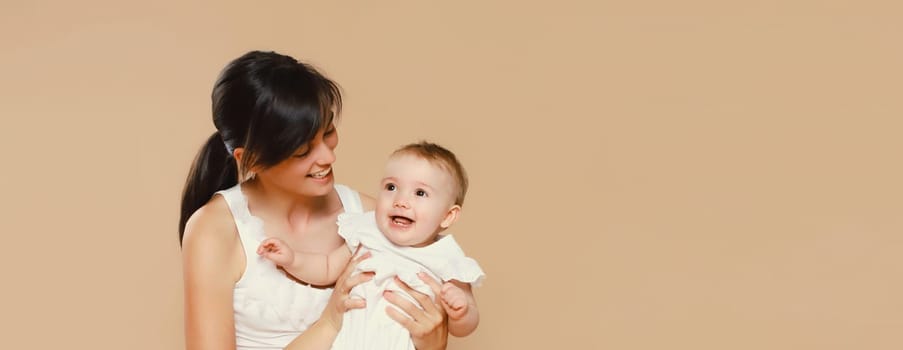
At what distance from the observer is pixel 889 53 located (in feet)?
13.9

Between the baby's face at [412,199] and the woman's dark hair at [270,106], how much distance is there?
0.22 m

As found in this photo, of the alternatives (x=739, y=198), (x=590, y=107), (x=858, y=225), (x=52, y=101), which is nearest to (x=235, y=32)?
(x=52, y=101)

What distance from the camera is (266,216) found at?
109 inches

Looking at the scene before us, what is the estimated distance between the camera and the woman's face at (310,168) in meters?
2.51

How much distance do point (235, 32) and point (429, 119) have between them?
87 cm

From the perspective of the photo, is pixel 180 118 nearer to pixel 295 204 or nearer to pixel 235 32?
pixel 235 32

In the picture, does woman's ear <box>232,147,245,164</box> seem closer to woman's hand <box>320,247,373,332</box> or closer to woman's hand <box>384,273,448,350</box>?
woman's hand <box>320,247,373,332</box>

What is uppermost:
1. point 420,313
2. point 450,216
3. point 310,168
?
point 310,168

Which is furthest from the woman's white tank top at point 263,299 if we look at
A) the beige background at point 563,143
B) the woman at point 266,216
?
the beige background at point 563,143

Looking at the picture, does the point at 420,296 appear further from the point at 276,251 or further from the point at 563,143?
the point at 563,143

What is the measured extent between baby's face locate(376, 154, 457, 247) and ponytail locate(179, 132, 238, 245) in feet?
1.80

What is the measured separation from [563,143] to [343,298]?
1.85 meters

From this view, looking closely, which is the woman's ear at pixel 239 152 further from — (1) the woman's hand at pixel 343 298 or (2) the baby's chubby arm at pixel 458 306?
(2) the baby's chubby arm at pixel 458 306

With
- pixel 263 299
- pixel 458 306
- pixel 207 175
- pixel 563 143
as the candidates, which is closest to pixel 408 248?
pixel 458 306
